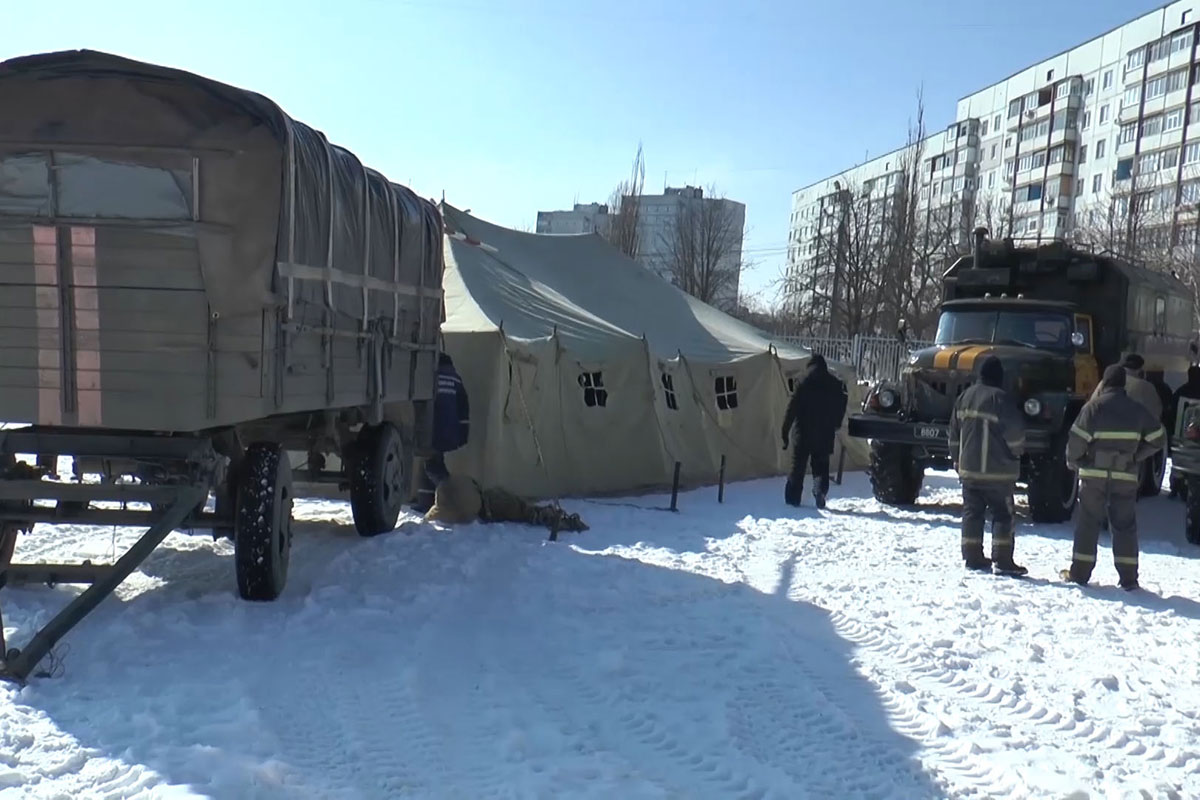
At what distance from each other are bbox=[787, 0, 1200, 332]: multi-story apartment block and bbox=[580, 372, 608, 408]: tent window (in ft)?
82.3

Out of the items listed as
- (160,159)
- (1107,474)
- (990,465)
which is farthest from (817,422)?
(160,159)

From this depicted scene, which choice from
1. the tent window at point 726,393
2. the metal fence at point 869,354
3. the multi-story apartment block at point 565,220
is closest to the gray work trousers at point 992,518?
the tent window at point 726,393

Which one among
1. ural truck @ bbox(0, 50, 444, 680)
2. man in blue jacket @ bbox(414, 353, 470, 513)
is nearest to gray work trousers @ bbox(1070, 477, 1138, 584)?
man in blue jacket @ bbox(414, 353, 470, 513)

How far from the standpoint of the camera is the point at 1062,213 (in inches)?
2301

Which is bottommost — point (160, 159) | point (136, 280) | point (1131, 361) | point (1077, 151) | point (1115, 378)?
point (1115, 378)

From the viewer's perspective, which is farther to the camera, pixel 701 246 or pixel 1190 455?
pixel 701 246

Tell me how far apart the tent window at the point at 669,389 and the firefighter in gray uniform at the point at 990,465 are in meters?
5.28

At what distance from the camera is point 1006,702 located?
520 centimetres

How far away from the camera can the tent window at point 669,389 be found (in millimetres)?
13352

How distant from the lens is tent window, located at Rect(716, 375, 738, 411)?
14234 millimetres

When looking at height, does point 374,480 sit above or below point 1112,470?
below

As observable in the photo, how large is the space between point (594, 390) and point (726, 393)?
8.77ft

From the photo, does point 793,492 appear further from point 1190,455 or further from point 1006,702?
point 1006,702

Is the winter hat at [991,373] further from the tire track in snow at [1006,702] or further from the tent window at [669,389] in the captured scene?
the tent window at [669,389]
